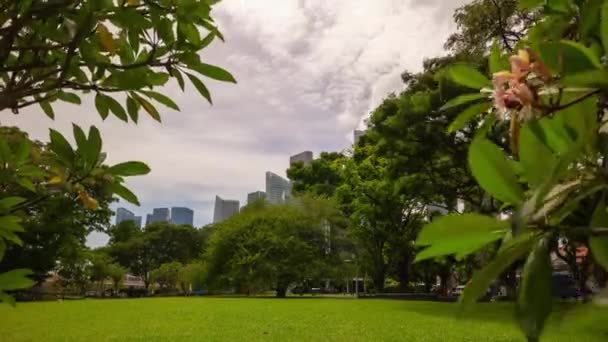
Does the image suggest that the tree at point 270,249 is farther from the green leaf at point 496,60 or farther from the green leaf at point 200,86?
the green leaf at point 496,60

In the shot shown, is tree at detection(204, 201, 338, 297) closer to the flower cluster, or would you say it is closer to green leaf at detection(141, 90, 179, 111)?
green leaf at detection(141, 90, 179, 111)

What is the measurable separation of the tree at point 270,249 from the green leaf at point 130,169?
19.9m

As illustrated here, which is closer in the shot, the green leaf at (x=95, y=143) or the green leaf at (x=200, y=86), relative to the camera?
the green leaf at (x=95, y=143)

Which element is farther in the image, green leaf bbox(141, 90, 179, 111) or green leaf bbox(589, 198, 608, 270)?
green leaf bbox(141, 90, 179, 111)

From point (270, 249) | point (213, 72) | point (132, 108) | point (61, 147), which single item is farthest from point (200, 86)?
point (270, 249)

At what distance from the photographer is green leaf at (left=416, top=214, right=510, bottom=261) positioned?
38 centimetres

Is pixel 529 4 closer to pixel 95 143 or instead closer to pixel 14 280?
pixel 95 143

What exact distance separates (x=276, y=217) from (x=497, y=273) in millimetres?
21830

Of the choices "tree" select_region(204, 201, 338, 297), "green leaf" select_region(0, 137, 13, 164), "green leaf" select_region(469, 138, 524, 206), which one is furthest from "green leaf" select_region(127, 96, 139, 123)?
"tree" select_region(204, 201, 338, 297)

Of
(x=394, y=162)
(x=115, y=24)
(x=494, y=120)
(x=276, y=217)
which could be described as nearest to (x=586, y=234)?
(x=494, y=120)

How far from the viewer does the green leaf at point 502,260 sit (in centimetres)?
35

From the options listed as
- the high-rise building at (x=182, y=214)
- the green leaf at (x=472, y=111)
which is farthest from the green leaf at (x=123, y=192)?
the high-rise building at (x=182, y=214)

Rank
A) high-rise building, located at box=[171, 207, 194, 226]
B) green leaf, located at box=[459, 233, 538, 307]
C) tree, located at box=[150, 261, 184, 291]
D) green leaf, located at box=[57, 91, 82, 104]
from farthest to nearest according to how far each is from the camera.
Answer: high-rise building, located at box=[171, 207, 194, 226], tree, located at box=[150, 261, 184, 291], green leaf, located at box=[57, 91, 82, 104], green leaf, located at box=[459, 233, 538, 307]

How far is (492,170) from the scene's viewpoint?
404 millimetres
